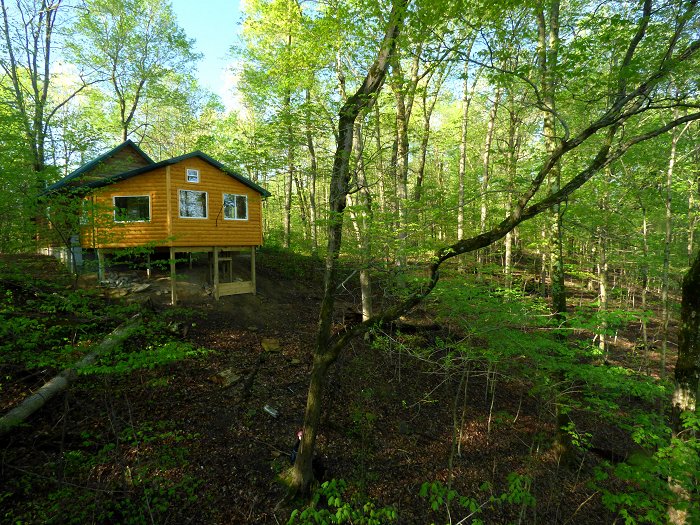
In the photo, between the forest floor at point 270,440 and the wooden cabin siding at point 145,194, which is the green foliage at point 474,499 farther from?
the wooden cabin siding at point 145,194

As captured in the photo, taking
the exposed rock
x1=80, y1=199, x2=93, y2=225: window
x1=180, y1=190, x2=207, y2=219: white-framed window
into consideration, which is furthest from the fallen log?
x1=180, y1=190, x2=207, y2=219: white-framed window

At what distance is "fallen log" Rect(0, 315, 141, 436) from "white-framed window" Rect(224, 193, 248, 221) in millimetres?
7531

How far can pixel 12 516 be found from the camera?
4.05m

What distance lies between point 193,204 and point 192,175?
3.56 feet

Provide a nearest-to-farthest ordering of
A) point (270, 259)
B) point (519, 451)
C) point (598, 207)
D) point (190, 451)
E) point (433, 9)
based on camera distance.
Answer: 1. point (433, 9)
2. point (190, 451)
3. point (519, 451)
4. point (598, 207)
5. point (270, 259)

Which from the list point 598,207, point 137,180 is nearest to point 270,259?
point 137,180

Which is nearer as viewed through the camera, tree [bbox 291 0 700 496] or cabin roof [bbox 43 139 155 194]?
tree [bbox 291 0 700 496]

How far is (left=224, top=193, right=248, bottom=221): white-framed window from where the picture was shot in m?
13.3

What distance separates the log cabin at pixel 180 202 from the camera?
1136cm

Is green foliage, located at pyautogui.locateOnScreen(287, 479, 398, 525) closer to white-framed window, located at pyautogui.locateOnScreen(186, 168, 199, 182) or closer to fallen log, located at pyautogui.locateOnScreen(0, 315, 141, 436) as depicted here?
fallen log, located at pyautogui.locateOnScreen(0, 315, 141, 436)

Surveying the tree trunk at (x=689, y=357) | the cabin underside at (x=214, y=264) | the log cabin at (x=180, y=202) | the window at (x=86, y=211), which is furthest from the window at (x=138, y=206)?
the tree trunk at (x=689, y=357)

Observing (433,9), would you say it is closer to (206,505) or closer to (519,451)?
(206,505)

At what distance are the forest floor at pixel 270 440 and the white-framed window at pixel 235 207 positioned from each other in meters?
4.14

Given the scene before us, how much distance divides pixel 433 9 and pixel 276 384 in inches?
315
